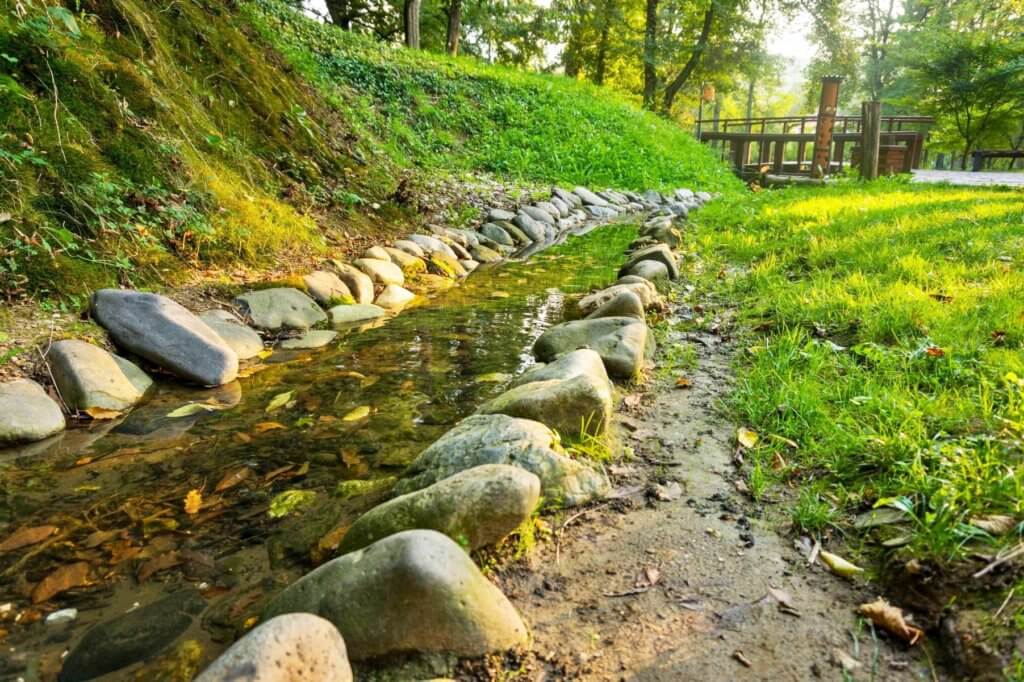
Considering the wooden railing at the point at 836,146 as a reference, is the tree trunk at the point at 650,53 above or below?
above

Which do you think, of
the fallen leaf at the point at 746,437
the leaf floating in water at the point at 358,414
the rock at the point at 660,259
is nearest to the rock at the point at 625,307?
the fallen leaf at the point at 746,437

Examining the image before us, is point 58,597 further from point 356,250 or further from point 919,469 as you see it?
point 356,250

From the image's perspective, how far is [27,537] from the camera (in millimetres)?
2059

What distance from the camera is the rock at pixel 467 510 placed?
178cm

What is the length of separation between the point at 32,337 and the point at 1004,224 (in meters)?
7.04

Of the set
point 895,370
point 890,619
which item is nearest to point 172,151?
point 895,370

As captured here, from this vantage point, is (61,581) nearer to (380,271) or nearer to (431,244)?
(380,271)

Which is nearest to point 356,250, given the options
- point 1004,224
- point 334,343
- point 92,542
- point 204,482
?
point 334,343

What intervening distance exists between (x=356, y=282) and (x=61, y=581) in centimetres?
354

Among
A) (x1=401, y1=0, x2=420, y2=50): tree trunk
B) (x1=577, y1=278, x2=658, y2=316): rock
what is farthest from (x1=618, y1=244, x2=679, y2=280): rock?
(x1=401, y1=0, x2=420, y2=50): tree trunk

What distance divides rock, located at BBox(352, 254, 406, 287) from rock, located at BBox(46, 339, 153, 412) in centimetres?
254

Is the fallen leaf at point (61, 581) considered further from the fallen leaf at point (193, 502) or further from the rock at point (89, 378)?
the rock at point (89, 378)

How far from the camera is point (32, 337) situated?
3117 mm

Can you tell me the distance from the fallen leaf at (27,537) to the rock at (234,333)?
170 centimetres
